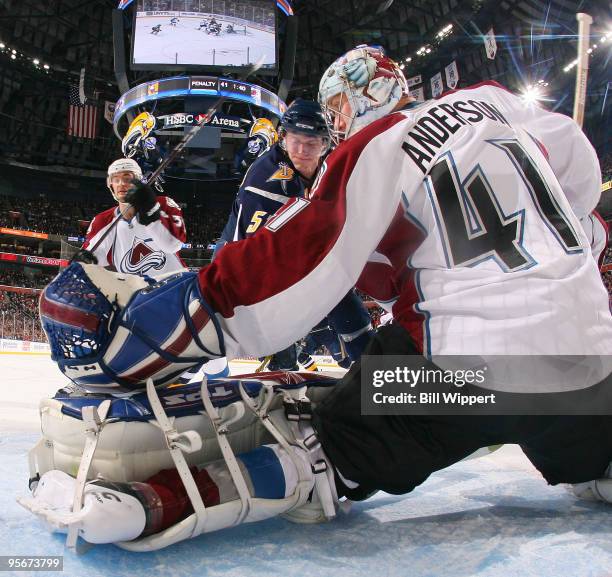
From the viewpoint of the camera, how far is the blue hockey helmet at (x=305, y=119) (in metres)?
2.45

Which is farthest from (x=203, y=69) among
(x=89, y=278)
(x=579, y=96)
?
(x=89, y=278)

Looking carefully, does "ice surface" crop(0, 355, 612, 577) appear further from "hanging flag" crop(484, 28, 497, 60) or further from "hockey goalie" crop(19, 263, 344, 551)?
"hanging flag" crop(484, 28, 497, 60)

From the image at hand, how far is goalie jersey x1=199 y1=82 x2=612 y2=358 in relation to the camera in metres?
0.89

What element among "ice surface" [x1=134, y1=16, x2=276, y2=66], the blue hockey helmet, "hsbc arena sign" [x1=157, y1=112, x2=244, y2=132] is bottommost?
the blue hockey helmet

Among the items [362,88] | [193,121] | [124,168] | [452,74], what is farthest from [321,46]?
[362,88]

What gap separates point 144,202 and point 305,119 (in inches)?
50.3

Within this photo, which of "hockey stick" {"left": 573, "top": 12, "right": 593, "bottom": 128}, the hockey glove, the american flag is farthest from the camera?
the american flag

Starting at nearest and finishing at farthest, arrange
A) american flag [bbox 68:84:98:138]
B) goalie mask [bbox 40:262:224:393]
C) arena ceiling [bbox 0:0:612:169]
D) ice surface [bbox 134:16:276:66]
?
goalie mask [bbox 40:262:224:393]
ice surface [bbox 134:16:276:66]
arena ceiling [bbox 0:0:612:169]
american flag [bbox 68:84:98:138]

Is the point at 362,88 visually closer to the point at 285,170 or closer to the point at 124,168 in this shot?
the point at 285,170

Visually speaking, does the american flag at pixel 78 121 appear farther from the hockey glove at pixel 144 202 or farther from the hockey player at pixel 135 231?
the hockey glove at pixel 144 202

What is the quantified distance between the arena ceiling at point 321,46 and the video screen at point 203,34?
400 centimetres

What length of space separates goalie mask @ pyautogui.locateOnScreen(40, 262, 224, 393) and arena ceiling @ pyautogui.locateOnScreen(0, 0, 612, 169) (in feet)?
52.1

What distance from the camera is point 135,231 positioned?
3709mm

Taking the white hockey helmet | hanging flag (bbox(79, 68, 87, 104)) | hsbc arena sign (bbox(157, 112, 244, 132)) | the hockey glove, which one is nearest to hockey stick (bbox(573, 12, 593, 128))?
the hockey glove
